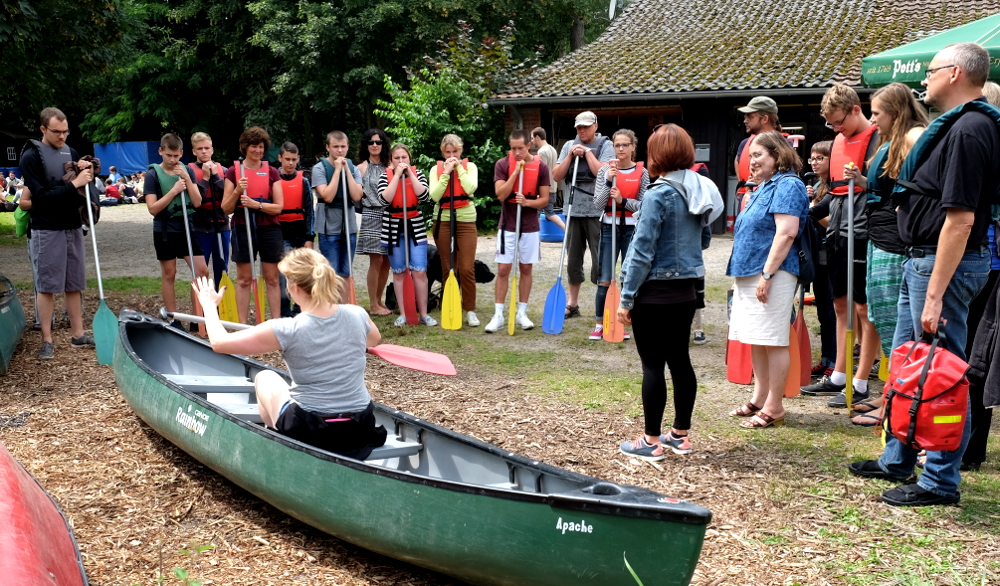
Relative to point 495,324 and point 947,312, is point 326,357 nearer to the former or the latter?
point 947,312

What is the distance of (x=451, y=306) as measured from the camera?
27.5ft

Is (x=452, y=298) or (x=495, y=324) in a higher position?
(x=452, y=298)

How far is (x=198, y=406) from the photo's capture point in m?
4.57

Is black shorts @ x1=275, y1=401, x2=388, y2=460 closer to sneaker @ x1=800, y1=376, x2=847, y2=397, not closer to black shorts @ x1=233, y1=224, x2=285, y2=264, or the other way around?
sneaker @ x1=800, y1=376, x2=847, y2=397

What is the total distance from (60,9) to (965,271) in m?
12.9

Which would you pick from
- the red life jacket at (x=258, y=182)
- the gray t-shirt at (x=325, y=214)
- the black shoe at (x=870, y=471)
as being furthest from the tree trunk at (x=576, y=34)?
the black shoe at (x=870, y=471)

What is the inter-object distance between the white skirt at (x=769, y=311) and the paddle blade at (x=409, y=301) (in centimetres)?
402

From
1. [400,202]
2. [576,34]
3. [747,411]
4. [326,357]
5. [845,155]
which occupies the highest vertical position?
[576,34]

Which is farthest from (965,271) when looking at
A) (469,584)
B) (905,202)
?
(469,584)

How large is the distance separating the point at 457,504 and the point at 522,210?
5245 millimetres

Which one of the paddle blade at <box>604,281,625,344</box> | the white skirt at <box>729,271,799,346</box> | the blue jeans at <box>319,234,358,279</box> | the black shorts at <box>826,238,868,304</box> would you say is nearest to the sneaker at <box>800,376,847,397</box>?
the black shorts at <box>826,238,868,304</box>

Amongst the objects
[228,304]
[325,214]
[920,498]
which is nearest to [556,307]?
[325,214]

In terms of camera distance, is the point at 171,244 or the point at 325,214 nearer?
the point at 171,244

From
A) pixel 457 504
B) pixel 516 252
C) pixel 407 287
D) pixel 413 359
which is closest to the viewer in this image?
pixel 457 504
